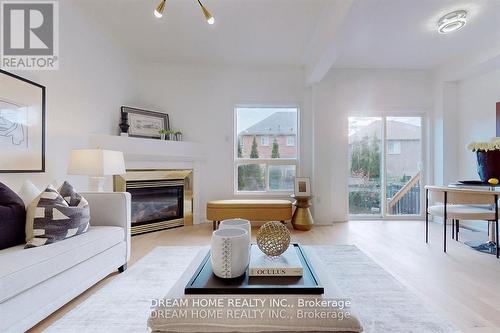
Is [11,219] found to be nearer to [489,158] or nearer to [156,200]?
[156,200]

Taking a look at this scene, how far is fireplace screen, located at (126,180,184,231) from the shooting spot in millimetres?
3727

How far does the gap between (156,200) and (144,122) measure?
125 centimetres

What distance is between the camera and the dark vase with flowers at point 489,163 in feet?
9.31

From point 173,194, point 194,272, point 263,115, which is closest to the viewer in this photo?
point 194,272

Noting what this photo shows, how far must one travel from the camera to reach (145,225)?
3.72 m

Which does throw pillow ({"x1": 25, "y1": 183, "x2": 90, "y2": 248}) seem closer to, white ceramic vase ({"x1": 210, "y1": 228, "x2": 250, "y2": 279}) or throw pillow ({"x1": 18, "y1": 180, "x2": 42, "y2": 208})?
throw pillow ({"x1": 18, "y1": 180, "x2": 42, "y2": 208})

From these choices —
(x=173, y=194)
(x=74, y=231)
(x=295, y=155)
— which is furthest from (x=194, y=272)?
(x=295, y=155)

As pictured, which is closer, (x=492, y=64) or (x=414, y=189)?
(x=492, y=64)

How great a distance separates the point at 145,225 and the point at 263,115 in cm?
264

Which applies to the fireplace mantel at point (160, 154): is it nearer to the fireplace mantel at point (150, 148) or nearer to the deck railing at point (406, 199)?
the fireplace mantel at point (150, 148)

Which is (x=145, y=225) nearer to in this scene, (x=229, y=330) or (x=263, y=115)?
(x=263, y=115)

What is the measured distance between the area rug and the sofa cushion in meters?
0.32

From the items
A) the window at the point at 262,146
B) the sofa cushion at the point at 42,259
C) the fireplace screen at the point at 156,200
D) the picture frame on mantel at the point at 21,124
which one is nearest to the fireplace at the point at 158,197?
the fireplace screen at the point at 156,200

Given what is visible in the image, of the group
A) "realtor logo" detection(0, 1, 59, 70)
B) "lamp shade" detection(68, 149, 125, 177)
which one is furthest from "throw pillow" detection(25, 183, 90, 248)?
"realtor logo" detection(0, 1, 59, 70)
